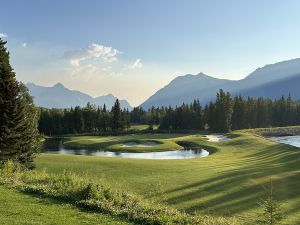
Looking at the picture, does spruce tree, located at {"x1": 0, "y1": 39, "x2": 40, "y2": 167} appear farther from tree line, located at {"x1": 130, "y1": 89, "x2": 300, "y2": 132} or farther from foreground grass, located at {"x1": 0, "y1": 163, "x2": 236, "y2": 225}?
tree line, located at {"x1": 130, "y1": 89, "x2": 300, "y2": 132}

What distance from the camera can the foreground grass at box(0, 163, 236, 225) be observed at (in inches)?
736

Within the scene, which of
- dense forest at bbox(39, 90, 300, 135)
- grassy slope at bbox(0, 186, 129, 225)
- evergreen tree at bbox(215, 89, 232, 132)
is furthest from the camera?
dense forest at bbox(39, 90, 300, 135)

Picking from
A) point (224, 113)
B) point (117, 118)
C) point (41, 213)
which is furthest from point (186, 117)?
point (41, 213)

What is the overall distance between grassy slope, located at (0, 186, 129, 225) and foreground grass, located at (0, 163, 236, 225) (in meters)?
0.59

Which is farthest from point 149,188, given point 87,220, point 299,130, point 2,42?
point 299,130

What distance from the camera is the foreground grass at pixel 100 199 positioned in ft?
61.3

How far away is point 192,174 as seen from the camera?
4356cm

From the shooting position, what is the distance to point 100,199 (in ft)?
70.7

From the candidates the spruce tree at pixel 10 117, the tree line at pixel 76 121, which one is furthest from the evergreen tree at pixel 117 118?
the spruce tree at pixel 10 117

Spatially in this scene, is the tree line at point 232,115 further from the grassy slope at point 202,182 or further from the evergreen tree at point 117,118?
the grassy slope at point 202,182

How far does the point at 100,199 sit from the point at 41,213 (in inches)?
181

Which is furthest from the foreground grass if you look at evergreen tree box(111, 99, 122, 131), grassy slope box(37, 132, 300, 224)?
evergreen tree box(111, 99, 122, 131)

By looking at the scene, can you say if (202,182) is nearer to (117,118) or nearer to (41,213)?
(41,213)

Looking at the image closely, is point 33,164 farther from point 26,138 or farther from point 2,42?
point 2,42
